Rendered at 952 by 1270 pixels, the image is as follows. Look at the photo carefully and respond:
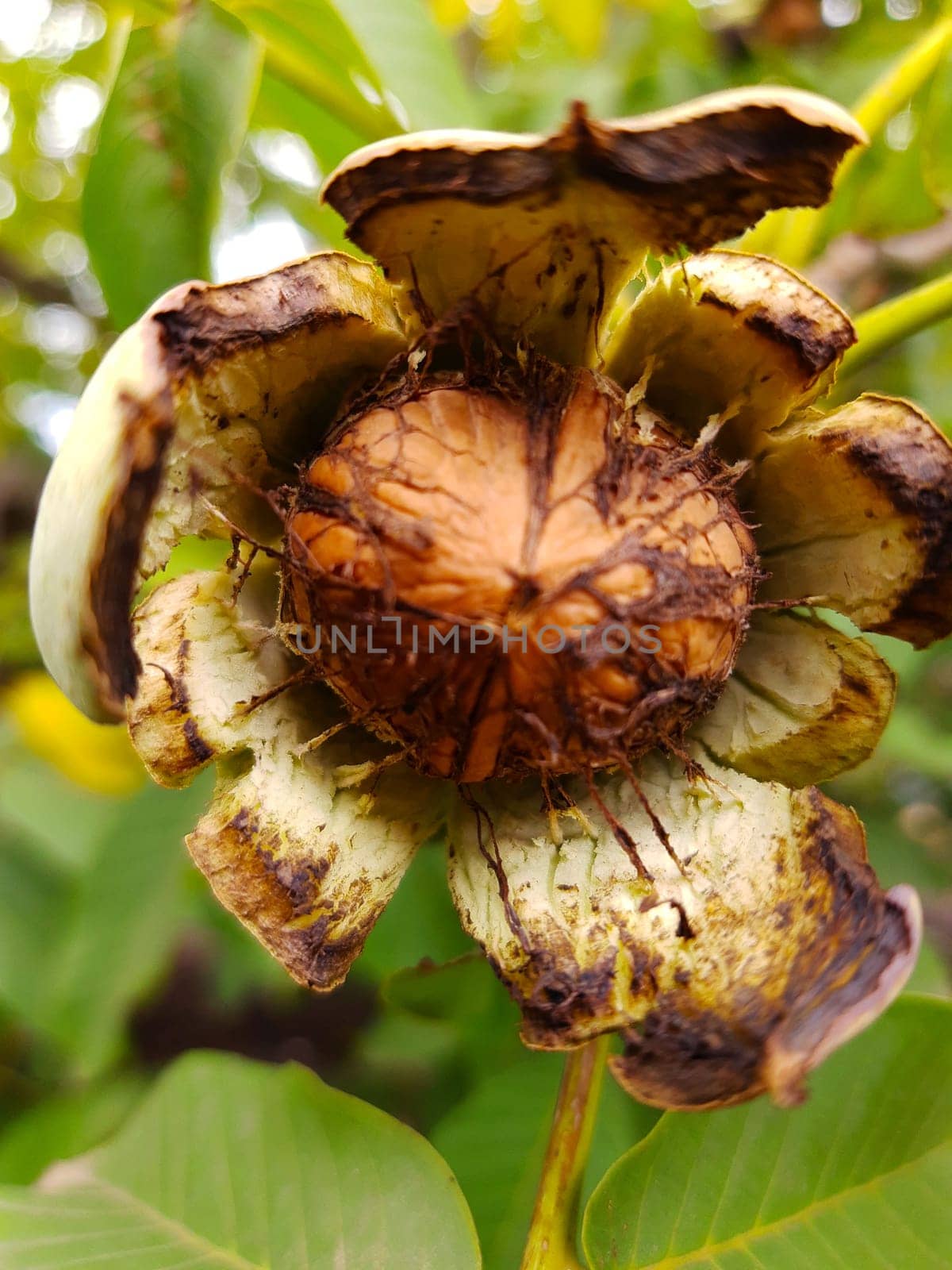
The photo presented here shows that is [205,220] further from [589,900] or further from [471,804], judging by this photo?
[589,900]

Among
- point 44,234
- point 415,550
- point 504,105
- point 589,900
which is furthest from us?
point 44,234

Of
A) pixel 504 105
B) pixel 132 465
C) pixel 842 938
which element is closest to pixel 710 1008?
pixel 842 938

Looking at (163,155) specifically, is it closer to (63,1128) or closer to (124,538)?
(124,538)

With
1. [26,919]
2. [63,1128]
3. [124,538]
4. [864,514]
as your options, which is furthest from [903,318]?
[63,1128]

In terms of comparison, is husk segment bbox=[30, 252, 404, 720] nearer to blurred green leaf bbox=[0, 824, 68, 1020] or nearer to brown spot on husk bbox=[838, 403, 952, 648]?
brown spot on husk bbox=[838, 403, 952, 648]

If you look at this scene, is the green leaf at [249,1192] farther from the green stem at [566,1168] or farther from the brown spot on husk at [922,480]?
the brown spot on husk at [922,480]

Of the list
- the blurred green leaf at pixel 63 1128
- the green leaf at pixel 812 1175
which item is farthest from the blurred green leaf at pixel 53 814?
the green leaf at pixel 812 1175
